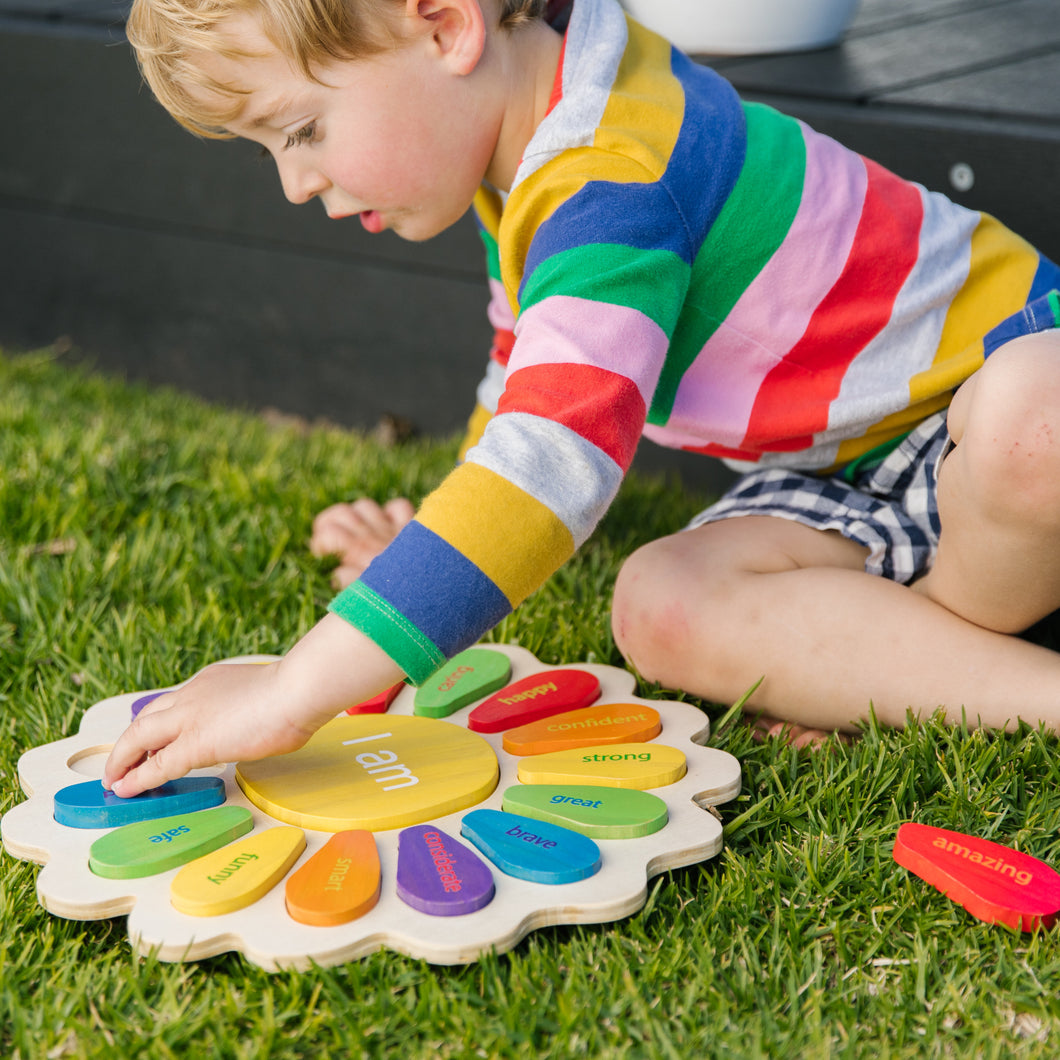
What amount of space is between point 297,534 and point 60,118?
128cm

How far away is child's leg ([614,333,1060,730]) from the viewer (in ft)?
3.18

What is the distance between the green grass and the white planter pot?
3.04 feet

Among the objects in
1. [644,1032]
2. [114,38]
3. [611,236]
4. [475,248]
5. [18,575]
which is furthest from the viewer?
[114,38]

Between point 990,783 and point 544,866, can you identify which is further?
point 990,783

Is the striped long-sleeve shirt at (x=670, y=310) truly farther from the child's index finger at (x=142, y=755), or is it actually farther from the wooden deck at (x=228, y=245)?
the wooden deck at (x=228, y=245)

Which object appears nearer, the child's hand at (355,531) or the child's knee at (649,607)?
the child's knee at (649,607)

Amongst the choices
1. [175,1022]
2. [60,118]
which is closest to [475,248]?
[60,118]

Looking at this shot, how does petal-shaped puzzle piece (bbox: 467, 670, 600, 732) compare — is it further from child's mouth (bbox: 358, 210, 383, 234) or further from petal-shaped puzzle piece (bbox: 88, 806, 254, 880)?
child's mouth (bbox: 358, 210, 383, 234)

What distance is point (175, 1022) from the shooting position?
0.77 m

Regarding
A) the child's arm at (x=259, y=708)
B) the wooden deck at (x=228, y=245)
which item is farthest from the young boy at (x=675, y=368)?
the wooden deck at (x=228, y=245)

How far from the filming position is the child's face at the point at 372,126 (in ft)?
3.38

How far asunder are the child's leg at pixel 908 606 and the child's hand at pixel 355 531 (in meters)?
0.39

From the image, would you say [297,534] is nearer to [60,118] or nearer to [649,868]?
[649,868]

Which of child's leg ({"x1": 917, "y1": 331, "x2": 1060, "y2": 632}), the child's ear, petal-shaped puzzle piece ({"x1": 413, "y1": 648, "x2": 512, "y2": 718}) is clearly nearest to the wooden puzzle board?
petal-shaped puzzle piece ({"x1": 413, "y1": 648, "x2": 512, "y2": 718})
